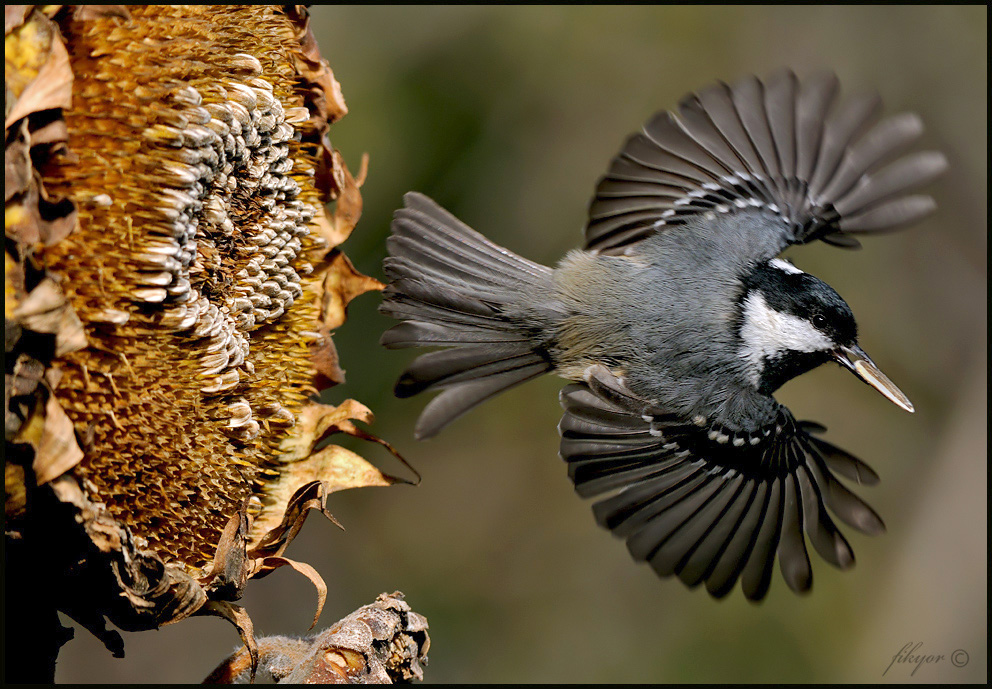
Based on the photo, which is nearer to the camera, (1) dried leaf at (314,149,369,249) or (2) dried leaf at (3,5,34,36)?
(2) dried leaf at (3,5,34,36)

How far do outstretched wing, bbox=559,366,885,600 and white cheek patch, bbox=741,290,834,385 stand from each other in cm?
23

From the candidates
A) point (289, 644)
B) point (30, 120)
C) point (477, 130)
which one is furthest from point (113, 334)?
point (477, 130)

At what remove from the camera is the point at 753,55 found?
20.3ft

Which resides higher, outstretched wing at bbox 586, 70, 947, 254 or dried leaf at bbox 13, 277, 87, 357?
outstretched wing at bbox 586, 70, 947, 254

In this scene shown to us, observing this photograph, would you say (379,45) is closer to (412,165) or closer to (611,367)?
(412,165)

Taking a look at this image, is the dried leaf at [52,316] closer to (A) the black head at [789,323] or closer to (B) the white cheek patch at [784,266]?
(A) the black head at [789,323]

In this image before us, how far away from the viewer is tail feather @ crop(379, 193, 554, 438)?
3037mm

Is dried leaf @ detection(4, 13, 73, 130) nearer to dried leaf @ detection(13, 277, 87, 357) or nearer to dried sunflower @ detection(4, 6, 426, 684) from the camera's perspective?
dried sunflower @ detection(4, 6, 426, 684)

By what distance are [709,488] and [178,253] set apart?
213cm

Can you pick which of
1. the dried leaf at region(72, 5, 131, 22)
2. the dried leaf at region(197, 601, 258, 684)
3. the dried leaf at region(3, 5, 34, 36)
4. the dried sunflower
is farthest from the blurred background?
the dried leaf at region(3, 5, 34, 36)

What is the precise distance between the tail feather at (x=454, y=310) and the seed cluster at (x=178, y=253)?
68cm

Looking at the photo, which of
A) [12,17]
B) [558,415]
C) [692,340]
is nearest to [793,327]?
[692,340]

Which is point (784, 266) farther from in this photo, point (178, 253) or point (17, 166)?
point (17, 166)

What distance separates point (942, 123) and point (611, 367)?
4.33m
